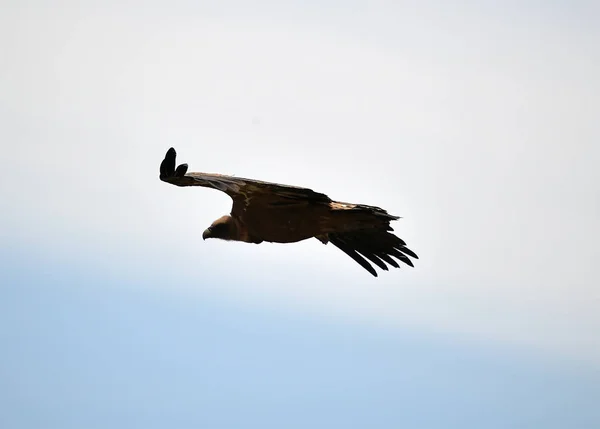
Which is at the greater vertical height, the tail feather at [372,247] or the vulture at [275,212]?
the tail feather at [372,247]

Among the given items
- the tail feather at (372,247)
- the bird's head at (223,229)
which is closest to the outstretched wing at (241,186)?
the bird's head at (223,229)

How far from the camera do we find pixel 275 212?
22.0 meters

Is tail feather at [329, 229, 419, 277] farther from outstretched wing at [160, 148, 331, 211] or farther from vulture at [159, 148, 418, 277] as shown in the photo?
outstretched wing at [160, 148, 331, 211]

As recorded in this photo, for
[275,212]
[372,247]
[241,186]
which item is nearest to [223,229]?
[275,212]

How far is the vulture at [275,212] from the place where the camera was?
2086 centimetres

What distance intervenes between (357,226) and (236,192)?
2250mm

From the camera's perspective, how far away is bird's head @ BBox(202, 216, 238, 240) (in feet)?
74.2

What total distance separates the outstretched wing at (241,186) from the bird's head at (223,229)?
67 centimetres

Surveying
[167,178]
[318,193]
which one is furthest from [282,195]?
[167,178]

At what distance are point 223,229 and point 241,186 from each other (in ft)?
5.42

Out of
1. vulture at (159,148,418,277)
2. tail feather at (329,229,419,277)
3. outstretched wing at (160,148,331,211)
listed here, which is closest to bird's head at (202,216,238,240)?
vulture at (159,148,418,277)

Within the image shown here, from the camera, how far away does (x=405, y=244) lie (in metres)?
23.8

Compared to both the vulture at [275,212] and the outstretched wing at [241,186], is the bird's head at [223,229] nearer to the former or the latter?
the vulture at [275,212]

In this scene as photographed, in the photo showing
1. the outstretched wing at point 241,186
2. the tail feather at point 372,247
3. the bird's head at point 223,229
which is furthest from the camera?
the tail feather at point 372,247
